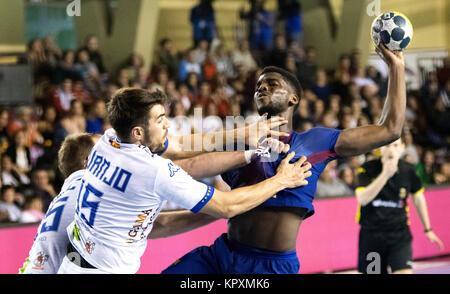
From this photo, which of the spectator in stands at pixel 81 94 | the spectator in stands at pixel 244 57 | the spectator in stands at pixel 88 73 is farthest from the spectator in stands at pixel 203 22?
the spectator in stands at pixel 81 94

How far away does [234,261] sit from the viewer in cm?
404

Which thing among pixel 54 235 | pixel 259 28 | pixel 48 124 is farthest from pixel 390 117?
pixel 259 28

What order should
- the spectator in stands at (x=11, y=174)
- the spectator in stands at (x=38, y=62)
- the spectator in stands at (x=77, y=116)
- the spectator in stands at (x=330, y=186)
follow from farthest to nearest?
1. the spectator in stands at (x=38, y=62)
2. the spectator in stands at (x=330, y=186)
3. the spectator in stands at (x=77, y=116)
4. the spectator in stands at (x=11, y=174)

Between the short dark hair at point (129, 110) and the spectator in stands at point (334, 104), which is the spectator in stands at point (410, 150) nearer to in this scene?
the spectator in stands at point (334, 104)

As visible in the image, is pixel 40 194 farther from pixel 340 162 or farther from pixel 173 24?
pixel 173 24

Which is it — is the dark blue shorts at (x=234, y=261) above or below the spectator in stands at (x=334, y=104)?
below

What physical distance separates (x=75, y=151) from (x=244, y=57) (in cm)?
759

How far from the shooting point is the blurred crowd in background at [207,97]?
7.76 meters

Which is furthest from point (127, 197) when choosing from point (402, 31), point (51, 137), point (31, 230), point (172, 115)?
point (172, 115)

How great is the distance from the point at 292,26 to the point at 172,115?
17.2ft

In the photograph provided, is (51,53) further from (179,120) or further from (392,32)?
(392,32)

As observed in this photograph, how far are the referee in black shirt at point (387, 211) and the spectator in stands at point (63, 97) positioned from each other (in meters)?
4.50

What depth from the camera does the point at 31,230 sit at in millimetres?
6602

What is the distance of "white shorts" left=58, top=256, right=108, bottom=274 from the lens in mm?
3729
